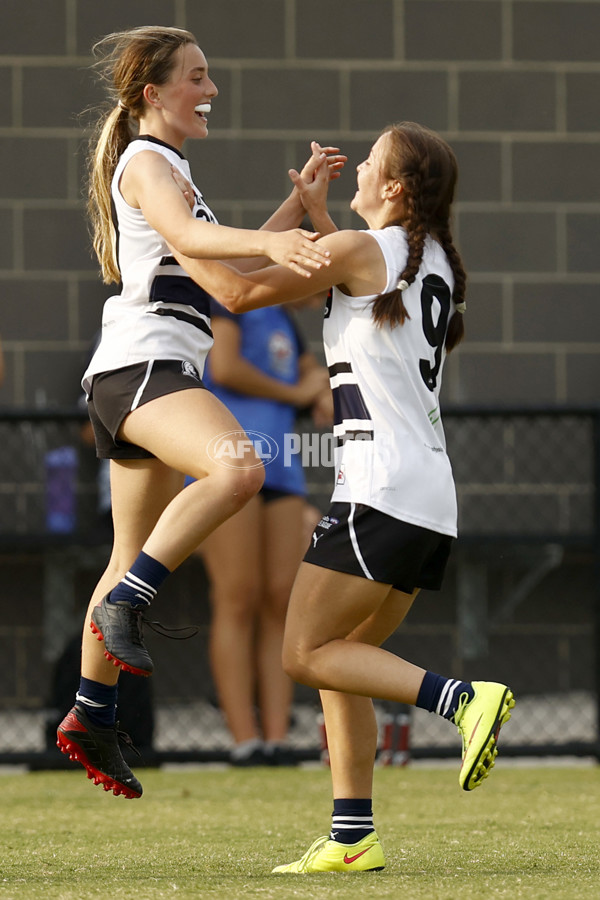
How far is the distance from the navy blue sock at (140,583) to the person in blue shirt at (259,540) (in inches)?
81.2

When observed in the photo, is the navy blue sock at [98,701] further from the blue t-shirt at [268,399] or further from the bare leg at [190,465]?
the blue t-shirt at [268,399]

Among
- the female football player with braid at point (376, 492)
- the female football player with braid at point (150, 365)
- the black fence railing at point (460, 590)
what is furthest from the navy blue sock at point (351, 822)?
the black fence railing at point (460, 590)

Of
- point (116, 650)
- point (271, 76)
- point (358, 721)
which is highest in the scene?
point (271, 76)

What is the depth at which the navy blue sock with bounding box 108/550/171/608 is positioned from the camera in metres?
2.88

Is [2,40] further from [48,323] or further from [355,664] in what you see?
[355,664]

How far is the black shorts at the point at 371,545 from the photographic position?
283cm

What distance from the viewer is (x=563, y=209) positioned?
659cm

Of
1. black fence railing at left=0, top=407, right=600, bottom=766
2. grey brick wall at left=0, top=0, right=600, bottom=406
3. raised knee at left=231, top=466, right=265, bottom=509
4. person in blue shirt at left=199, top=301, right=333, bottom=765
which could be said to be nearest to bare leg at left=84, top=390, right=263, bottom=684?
raised knee at left=231, top=466, right=265, bottom=509

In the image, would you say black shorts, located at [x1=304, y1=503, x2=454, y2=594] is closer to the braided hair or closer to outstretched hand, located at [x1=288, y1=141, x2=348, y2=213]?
the braided hair

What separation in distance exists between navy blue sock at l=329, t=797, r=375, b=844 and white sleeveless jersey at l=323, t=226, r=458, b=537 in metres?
0.59

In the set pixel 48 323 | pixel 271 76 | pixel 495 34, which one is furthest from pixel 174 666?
pixel 495 34

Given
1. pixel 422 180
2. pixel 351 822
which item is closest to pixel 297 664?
pixel 351 822

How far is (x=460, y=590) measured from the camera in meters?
6.31

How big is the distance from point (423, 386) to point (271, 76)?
3.85 m
